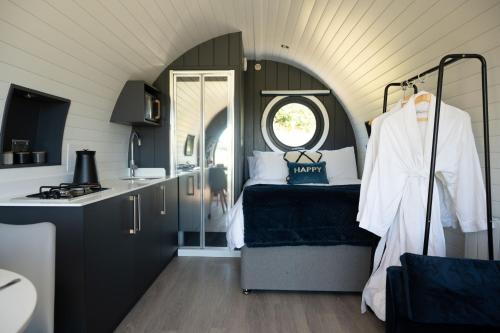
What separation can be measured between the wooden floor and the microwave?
5.26ft

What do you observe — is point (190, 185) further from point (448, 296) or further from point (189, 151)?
point (448, 296)

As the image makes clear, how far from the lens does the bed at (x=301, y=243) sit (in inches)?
97.1

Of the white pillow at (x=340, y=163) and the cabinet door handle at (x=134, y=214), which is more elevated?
the white pillow at (x=340, y=163)

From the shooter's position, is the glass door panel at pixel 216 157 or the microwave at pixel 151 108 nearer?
the microwave at pixel 151 108

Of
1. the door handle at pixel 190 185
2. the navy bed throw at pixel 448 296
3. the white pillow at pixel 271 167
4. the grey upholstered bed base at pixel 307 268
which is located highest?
the white pillow at pixel 271 167

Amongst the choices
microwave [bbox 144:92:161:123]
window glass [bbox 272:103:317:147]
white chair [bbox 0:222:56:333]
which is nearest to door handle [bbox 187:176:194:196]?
microwave [bbox 144:92:161:123]

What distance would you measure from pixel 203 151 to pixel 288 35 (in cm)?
159

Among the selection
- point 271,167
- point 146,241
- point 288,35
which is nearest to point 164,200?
point 146,241

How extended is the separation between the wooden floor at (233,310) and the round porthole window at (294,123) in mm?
2163

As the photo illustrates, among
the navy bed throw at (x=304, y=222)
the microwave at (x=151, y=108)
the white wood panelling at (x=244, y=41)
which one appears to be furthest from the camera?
the microwave at (x=151, y=108)

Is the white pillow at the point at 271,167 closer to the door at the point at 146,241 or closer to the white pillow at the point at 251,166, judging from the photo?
the white pillow at the point at 251,166

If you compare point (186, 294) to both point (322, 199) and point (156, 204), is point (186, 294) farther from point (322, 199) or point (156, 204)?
point (322, 199)

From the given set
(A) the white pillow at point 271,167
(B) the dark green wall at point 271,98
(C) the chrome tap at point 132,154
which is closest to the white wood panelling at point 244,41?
(C) the chrome tap at point 132,154

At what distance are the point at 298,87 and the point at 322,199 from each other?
2.28 meters
